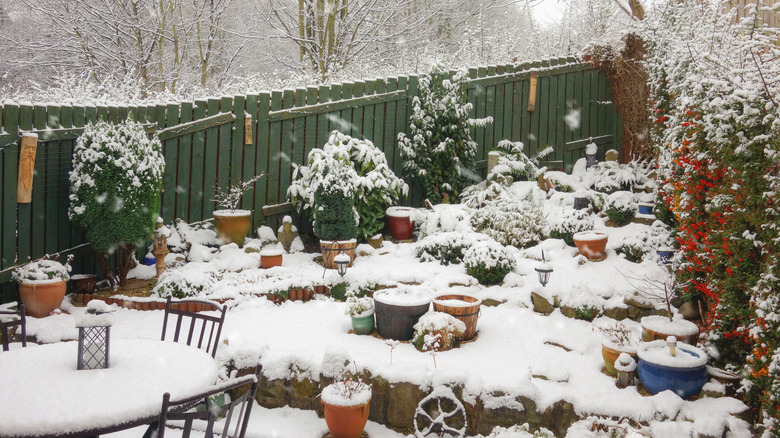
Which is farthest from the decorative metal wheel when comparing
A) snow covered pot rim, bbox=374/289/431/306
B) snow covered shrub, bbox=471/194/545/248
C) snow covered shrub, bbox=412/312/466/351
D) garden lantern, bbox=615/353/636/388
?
snow covered shrub, bbox=471/194/545/248

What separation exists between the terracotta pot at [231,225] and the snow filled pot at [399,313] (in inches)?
101

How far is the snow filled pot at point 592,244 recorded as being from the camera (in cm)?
604

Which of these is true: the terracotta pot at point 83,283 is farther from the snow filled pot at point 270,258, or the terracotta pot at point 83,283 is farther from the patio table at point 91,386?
the patio table at point 91,386

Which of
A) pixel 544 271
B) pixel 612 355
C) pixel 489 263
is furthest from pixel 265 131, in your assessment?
pixel 612 355

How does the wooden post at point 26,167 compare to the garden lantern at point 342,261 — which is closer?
the wooden post at point 26,167

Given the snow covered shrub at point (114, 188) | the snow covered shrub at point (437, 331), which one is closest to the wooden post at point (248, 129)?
the snow covered shrub at point (114, 188)

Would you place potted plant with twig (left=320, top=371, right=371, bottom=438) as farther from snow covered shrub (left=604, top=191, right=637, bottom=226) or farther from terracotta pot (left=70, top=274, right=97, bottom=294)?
snow covered shrub (left=604, top=191, right=637, bottom=226)

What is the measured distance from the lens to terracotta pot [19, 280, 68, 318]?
17.0ft

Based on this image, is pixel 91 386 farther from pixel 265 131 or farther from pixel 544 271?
pixel 265 131

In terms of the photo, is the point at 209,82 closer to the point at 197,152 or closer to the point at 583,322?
the point at 197,152

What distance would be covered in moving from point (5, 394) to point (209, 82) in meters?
Answer: 12.4

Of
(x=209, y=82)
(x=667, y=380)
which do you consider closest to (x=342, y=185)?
(x=667, y=380)

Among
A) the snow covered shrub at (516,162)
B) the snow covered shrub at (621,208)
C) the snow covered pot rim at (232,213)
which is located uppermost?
the snow covered shrub at (516,162)

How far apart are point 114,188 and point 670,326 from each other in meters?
4.93
